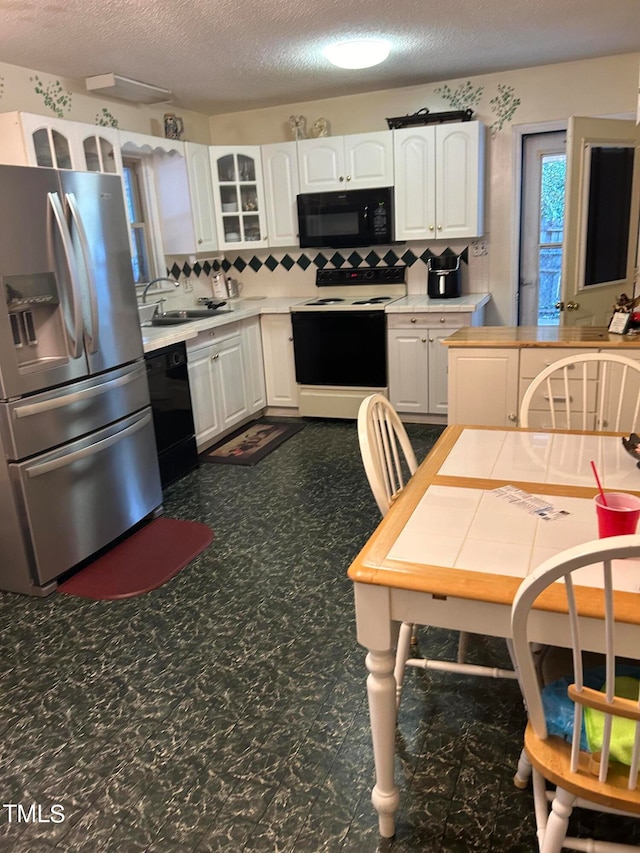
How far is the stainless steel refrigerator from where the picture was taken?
2562 millimetres

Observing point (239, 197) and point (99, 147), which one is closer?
point (99, 147)

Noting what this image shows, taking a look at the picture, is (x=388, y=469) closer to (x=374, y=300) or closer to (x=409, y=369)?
(x=409, y=369)

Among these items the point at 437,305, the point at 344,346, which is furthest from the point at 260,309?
the point at 437,305

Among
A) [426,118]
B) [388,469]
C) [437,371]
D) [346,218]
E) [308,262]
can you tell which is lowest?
[437,371]

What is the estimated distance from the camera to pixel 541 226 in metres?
4.92

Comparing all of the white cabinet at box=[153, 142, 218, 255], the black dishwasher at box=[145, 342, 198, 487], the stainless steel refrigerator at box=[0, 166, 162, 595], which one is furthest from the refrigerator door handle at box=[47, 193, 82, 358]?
the white cabinet at box=[153, 142, 218, 255]

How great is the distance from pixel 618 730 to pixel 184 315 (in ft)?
13.3

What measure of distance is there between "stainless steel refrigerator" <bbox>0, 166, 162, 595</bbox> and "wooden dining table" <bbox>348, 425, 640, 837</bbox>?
1.68m

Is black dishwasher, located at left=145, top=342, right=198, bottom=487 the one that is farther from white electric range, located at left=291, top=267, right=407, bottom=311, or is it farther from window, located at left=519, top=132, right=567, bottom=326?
window, located at left=519, top=132, right=567, bottom=326

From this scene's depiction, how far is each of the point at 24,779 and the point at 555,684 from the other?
1486mm

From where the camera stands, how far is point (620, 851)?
123cm

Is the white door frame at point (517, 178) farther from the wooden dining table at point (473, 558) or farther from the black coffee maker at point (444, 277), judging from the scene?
the wooden dining table at point (473, 558)

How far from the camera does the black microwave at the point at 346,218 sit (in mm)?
4746

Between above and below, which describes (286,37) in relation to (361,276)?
above
